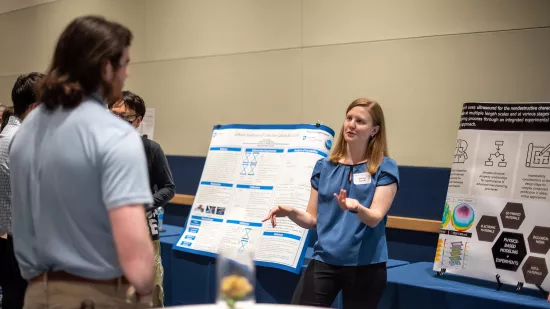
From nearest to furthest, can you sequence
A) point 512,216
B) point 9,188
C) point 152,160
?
point 9,188 → point 512,216 → point 152,160

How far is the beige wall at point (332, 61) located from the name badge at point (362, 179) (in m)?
1.17

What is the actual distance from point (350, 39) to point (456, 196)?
4.74 feet

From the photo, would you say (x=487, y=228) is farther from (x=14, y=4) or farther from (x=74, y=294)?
(x=14, y=4)

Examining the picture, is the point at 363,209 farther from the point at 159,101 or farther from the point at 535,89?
the point at 159,101

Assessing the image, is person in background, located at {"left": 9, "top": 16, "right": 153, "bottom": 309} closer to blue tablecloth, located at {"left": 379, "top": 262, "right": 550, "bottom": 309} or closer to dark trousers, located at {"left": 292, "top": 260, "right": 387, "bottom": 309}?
dark trousers, located at {"left": 292, "top": 260, "right": 387, "bottom": 309}

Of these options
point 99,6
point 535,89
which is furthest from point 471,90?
point 99,6

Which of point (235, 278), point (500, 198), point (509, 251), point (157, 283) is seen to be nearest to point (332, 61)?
point (500, 198)

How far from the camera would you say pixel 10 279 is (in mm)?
2994

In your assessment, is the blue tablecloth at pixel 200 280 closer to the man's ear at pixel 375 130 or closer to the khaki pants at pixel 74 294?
the man's ear at pixel 375 130

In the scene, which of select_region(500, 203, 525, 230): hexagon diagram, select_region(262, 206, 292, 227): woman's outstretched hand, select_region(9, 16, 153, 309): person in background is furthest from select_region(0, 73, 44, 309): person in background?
select_region(500, 203, 525, 230): hexagon diagram

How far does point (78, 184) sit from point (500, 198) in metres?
2.36

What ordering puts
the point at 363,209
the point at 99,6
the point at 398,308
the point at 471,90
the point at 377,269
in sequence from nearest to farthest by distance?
the point at 363,209
the point at 377,269
the point at 398,308
the point at 471,90
the point at 99,6

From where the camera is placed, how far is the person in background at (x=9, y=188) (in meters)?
2.74

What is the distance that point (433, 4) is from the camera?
12.6 feet
